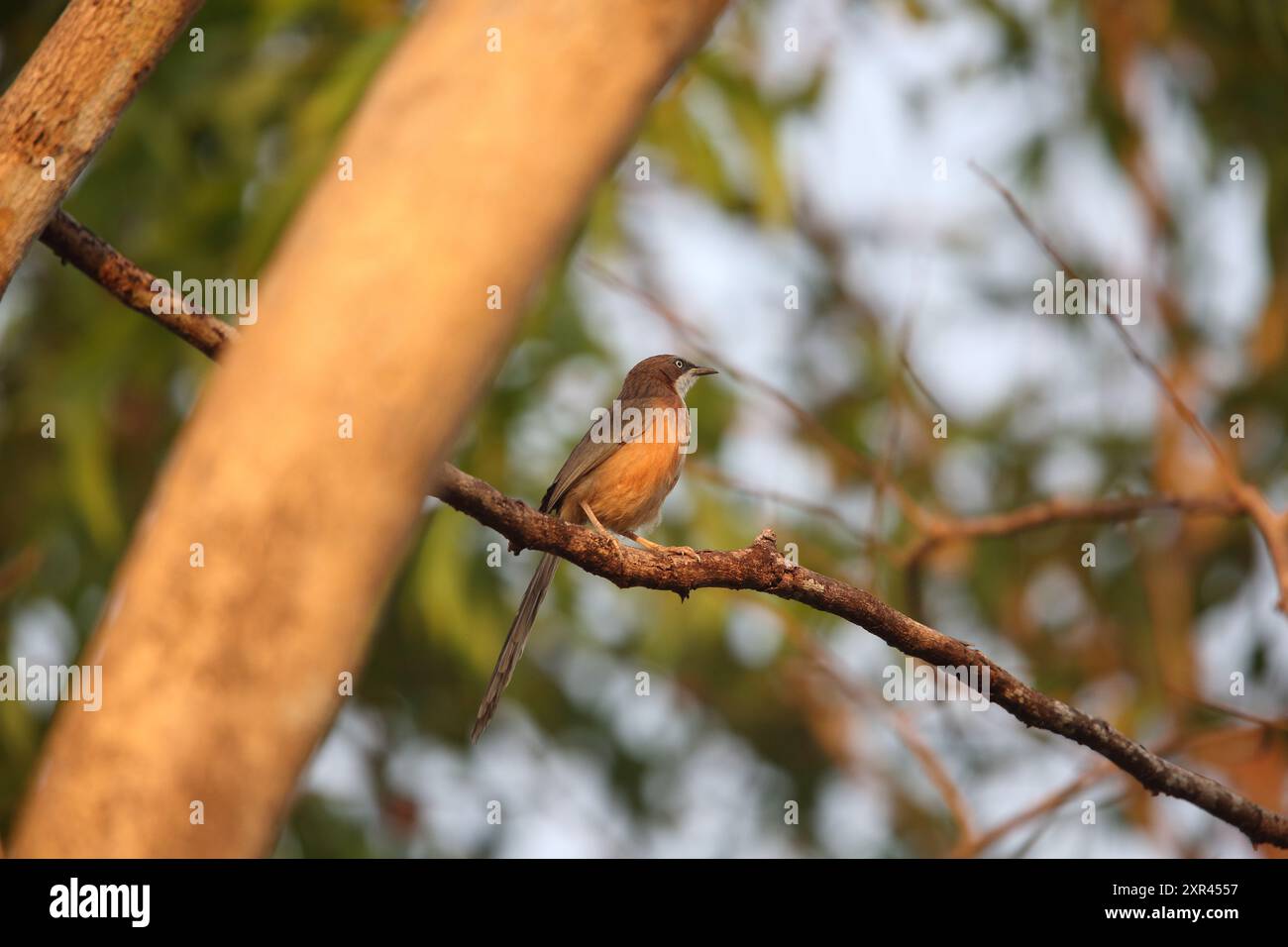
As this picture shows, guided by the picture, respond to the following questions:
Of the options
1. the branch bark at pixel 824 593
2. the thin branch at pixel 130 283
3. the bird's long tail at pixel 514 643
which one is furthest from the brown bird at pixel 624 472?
the thin branch at pixel 130 283

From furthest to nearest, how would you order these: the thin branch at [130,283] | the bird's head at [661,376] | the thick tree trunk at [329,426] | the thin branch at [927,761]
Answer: the bird's head at [661,376]
the thin branch at [927,761]
the thin branch at [130,283]
the thick tree trunk at [329,426]

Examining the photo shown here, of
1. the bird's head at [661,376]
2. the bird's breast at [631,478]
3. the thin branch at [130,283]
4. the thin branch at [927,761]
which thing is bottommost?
the thin branch at [927,761]

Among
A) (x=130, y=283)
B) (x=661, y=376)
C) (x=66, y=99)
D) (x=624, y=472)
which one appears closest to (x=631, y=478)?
(x=624, y=472)

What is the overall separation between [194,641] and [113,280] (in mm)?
2506

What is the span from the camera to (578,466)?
683cm

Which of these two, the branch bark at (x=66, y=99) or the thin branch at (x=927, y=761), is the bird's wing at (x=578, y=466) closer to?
the thin branch at (x=927, y=761)

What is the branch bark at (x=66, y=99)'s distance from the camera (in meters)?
3.35

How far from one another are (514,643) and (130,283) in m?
2.58

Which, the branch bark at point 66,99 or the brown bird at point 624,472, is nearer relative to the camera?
the branch bark at point 66,99

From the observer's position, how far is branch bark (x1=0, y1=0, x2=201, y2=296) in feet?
11.0

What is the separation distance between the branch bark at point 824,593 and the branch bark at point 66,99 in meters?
1.70

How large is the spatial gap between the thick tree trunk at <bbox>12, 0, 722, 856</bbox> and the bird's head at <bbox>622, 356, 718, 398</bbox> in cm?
523

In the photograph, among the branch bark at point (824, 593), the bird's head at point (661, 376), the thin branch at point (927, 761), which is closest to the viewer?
the branch bark at point (824, 593)

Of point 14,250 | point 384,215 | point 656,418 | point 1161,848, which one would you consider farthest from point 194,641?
point 1161,848
